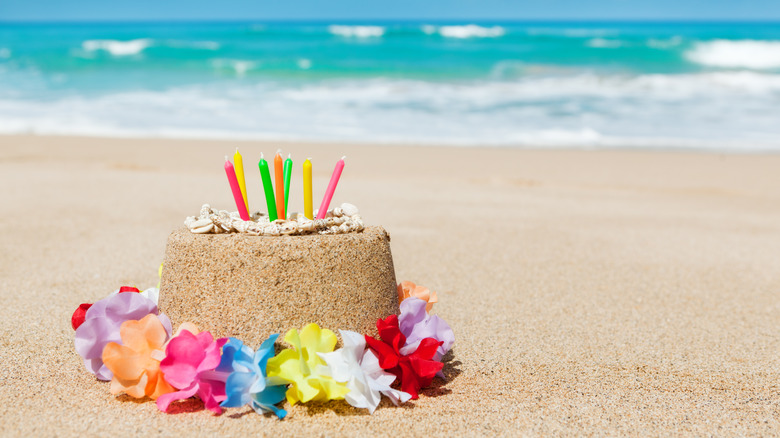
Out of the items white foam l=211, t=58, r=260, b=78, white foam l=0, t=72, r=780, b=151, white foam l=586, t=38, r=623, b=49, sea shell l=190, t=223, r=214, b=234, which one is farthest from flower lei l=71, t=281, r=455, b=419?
white foam l=586, t=38, r=623, b=49

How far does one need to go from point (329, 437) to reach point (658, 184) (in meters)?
6.68

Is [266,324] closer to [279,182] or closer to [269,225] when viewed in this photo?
[269,225]

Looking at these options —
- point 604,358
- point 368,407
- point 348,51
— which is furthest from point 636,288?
point 348,51

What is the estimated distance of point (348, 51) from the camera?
2650 centimetres

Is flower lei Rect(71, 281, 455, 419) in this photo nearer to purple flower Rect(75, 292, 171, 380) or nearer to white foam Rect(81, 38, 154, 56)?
purple flower Rect(75, 292, 171, 380)

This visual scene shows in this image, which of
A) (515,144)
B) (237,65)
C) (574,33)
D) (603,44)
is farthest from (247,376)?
(574,33)

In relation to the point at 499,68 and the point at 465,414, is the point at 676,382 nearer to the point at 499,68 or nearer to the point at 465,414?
the point at 465,414

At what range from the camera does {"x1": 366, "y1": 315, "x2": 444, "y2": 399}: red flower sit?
219 cm

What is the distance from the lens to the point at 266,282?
2152 millimetres

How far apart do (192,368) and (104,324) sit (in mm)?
Answer: 375

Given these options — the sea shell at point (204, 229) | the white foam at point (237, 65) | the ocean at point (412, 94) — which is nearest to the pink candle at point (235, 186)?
the sea shell at point (204, 229)

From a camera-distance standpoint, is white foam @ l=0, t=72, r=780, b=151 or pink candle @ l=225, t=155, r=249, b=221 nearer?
pink candle @ l=225, t=155, r=249, b=221

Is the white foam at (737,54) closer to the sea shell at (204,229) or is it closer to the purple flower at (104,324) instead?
the sea shell at (204,229)

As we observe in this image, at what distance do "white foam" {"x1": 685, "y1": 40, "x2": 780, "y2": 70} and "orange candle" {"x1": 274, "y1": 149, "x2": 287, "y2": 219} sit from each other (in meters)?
25.2
